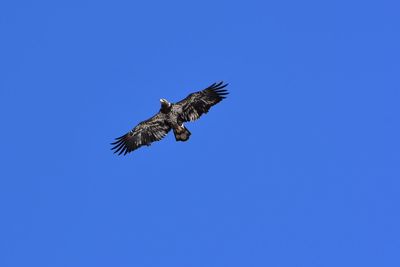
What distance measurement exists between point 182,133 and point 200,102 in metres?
1.40

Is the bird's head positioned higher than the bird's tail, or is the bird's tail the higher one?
the bird's head

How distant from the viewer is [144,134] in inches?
1597

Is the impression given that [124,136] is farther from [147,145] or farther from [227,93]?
[227,93]

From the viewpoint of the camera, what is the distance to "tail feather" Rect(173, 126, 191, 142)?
3909cm

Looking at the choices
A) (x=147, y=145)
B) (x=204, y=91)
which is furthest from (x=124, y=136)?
(x=204, y=91)

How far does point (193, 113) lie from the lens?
3947 cm

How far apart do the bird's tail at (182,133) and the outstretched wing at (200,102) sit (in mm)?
450

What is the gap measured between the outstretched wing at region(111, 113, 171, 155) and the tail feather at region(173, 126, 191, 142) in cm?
65

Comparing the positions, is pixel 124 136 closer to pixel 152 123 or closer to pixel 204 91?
pixel 152 123

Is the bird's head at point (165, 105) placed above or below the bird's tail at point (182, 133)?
above

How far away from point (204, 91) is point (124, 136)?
3.88 m

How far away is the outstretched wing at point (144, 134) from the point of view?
40094 millimetres

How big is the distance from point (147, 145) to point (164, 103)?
2.16m

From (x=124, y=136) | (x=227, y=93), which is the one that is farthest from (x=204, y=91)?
(x=124, y=136)
